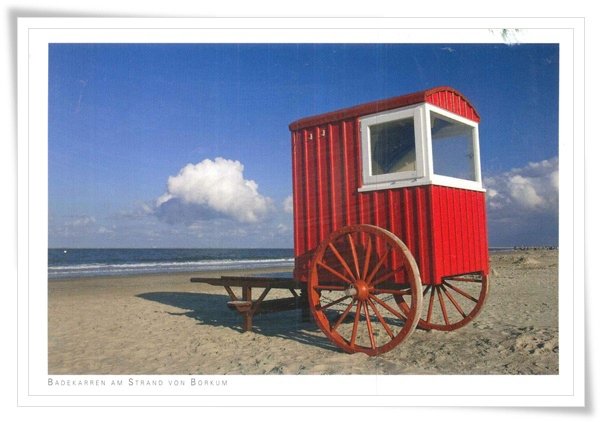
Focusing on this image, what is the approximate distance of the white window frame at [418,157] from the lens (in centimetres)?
614

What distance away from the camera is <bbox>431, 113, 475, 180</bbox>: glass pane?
713 centimetres

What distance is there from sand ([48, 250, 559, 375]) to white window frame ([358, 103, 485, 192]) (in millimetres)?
2381

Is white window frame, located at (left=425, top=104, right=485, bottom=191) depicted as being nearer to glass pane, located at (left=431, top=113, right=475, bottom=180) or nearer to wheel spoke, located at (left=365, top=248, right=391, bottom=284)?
glass pane, located at (left=431, top=113, right=475, bottom=180)

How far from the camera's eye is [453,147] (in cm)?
747

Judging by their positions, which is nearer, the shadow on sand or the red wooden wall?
the red wooden wall

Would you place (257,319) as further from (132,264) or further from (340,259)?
(132,264)

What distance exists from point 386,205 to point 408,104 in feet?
4.61

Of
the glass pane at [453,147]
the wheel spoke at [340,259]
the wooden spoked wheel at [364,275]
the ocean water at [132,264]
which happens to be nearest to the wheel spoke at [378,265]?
the wooden spoked wheel at [364,275]

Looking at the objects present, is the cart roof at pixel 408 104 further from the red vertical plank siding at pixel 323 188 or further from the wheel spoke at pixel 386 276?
the wheel spoke at pixel 386 276

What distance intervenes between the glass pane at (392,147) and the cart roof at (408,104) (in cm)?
27

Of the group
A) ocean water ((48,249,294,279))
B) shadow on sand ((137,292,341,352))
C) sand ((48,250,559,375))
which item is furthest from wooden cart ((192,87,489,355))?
ocean water ((48,249,294,279))

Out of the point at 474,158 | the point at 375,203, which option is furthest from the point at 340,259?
the point at 474,158
